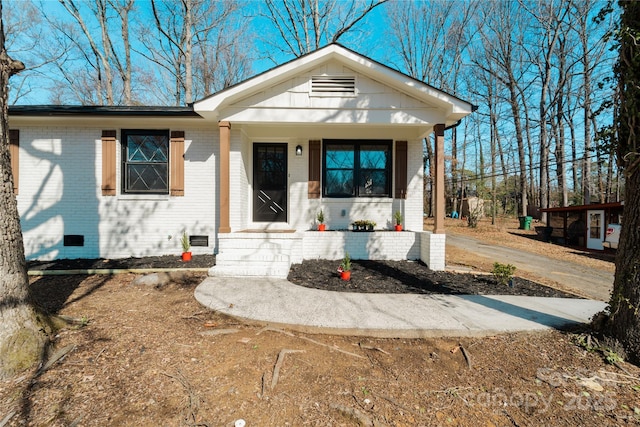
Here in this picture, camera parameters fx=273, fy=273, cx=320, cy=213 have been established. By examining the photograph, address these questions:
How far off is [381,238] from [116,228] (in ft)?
20.1

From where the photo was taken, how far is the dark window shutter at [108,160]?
20.2 ft

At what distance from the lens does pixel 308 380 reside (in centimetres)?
220

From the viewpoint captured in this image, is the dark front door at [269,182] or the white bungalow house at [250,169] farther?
the dark front door at [269,182]

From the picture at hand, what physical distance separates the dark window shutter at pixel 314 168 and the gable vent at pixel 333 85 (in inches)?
59.9

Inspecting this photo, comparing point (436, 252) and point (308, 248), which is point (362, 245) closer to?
point (308, 248)

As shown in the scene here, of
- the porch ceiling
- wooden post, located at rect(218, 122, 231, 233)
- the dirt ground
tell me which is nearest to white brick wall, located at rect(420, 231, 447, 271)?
the porch ceiling

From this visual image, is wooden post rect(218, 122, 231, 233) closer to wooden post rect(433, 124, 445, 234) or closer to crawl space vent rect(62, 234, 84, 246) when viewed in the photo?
crawl space vent rect(62, 234, 84, 246)

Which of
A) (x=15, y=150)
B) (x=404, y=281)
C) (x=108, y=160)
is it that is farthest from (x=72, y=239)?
(x=404, y=281)

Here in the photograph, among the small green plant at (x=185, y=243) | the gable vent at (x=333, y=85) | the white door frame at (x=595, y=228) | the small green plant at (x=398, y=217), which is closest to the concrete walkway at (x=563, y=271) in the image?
the small green plant at (x=398, y=217)

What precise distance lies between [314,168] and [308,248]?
6.74 feet

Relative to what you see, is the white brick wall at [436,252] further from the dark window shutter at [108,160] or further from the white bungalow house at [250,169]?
the dark window shutter at [108,160]

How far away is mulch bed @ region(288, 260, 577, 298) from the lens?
4441mm

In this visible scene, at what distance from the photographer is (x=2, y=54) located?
261cm

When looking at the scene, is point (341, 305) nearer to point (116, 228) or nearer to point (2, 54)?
point (2, 54)
